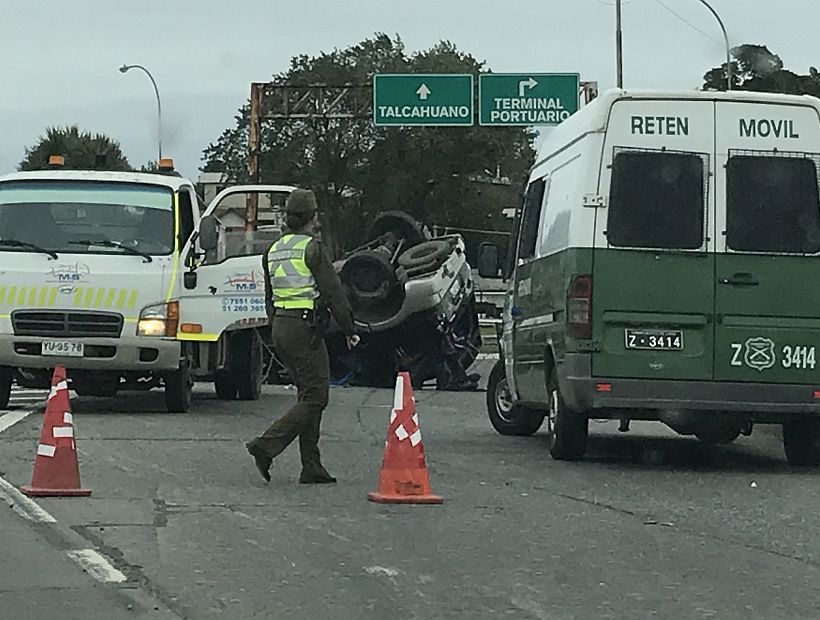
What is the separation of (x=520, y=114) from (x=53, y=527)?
30.0 meters

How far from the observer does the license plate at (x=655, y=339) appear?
12.3 meters

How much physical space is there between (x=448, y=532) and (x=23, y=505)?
2.58 meters

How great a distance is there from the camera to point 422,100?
39.2 metres

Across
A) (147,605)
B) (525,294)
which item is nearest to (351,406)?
(525,294)

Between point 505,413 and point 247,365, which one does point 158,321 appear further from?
point 505,413

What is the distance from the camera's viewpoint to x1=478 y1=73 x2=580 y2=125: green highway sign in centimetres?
3784

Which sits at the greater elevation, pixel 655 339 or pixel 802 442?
pixel 655 339

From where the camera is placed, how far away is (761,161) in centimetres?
1248

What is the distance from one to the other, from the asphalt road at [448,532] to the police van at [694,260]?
0.65 metres

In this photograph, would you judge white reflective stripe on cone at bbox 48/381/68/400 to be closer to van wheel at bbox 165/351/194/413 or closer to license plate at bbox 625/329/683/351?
license plate at bbox 625/329/683/351

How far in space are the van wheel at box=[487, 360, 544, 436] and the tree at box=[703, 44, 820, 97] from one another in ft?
211

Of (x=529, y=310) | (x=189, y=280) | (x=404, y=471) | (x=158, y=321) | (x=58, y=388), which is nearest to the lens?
(x=404, y=471)

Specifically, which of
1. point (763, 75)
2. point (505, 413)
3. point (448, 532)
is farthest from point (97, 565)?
point (763, 75)

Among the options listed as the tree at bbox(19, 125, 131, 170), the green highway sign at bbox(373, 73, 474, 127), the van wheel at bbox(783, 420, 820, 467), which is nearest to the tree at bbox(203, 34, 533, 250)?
the tree at bbox(19, 125, 131, 170)
